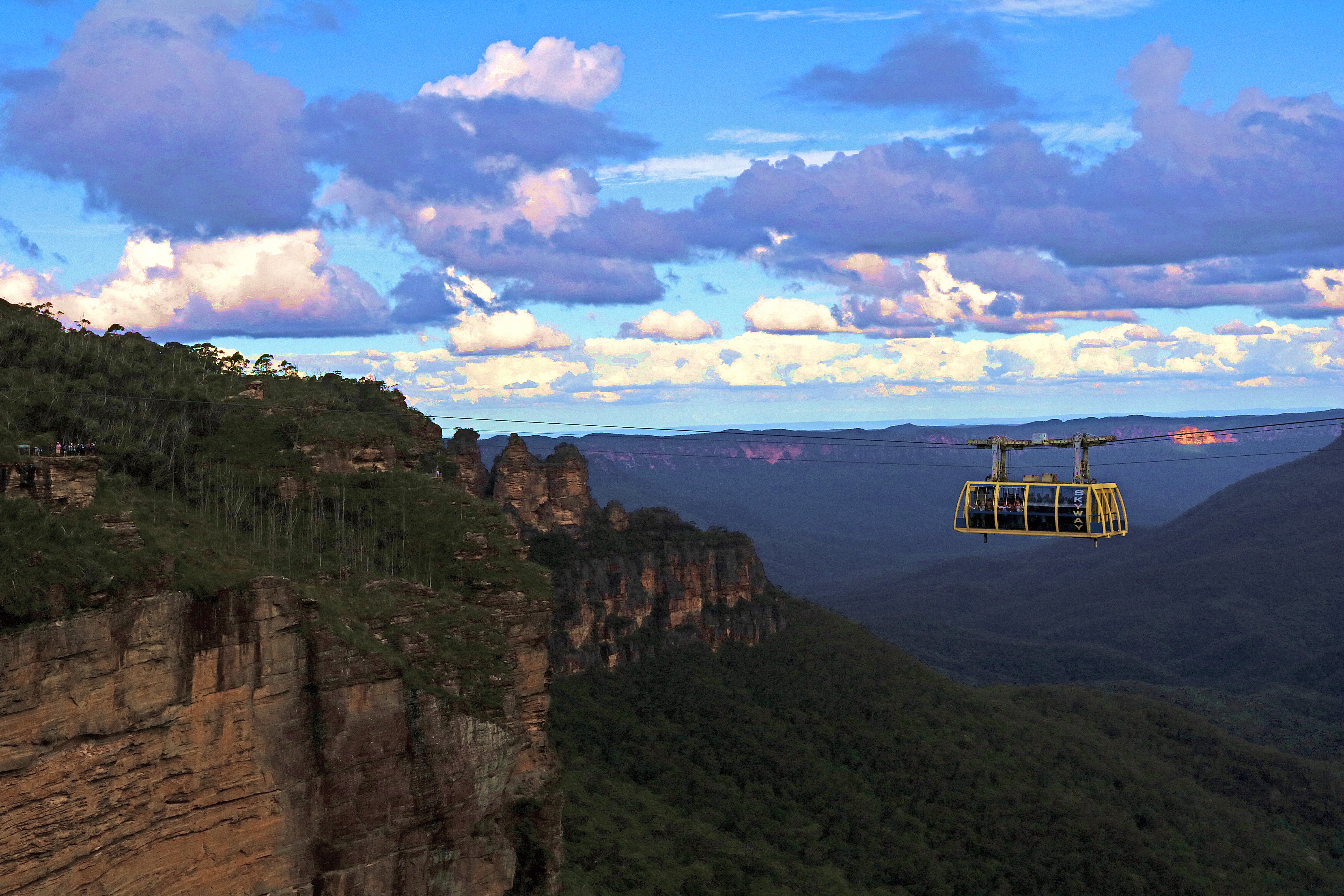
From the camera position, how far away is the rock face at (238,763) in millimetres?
29875

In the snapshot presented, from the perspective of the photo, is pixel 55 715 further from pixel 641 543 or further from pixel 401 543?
pixel 641 543

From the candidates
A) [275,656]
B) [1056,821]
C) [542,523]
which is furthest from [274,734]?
[542,523]

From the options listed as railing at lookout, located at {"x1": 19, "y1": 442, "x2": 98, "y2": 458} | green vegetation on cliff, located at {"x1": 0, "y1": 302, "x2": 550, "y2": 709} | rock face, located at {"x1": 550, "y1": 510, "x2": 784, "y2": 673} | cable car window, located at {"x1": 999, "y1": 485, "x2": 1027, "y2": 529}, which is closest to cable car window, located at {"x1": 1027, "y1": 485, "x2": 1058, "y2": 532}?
cable car window, located at {"x1": 999, "y1": 485, "x2": 1027, "y2": 529}

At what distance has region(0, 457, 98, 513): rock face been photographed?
3422 cm

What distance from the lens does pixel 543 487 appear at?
5123 inches

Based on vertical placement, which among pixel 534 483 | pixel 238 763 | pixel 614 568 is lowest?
pixel 614 568

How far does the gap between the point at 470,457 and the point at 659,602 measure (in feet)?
101

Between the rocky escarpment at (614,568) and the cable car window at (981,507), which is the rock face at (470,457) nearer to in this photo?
the rocky escarpment at (614,568)

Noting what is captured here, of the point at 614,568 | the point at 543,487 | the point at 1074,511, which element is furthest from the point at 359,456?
the point at 543,487

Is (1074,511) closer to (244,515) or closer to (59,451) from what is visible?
(244,515)

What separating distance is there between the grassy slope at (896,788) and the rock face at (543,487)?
21578 millimetres

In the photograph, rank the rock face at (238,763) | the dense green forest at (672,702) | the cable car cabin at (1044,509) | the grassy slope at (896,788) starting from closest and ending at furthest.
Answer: the rock face at (238,763)
the dense green forest at (672,702)
the cable car cabin at (1044,509)
the grassy slope at (896,788)

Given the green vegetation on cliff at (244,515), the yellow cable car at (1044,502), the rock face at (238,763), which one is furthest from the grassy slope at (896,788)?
the yellow cable car at (1044,502)

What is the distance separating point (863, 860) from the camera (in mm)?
89438
